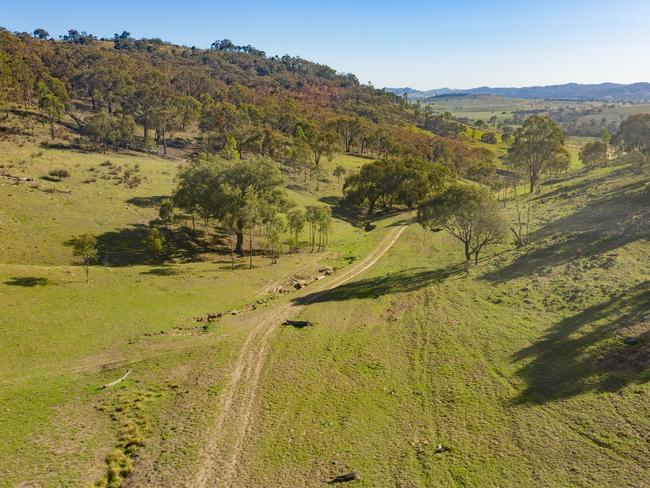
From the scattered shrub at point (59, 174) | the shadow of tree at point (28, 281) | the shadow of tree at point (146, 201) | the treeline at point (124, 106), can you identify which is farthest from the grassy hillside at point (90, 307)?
the treeline at point (124, 106)

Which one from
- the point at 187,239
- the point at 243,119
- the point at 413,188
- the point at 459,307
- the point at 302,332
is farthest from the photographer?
the point at 243,119

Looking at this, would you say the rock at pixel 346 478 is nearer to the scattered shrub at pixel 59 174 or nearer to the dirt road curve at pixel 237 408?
the dirt road curve at pixel 237 408

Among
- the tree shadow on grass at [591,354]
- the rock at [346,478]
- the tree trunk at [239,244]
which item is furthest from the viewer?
the tree trunk at [239,244]

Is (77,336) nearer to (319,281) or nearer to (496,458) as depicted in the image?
(319,281)

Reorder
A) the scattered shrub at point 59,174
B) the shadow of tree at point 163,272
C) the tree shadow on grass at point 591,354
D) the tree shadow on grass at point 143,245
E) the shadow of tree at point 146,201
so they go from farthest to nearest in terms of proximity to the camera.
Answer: the scattered shrub at point 59,174
the shadow of tree at point 146,201
the tree shadow on grass at point 143,245
the shadow of tree at point 163,272
the tree shadow on grass at point 591,354

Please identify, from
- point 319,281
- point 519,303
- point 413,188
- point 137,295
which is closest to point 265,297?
point 319,281

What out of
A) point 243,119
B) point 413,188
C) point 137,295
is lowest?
point 137,295
